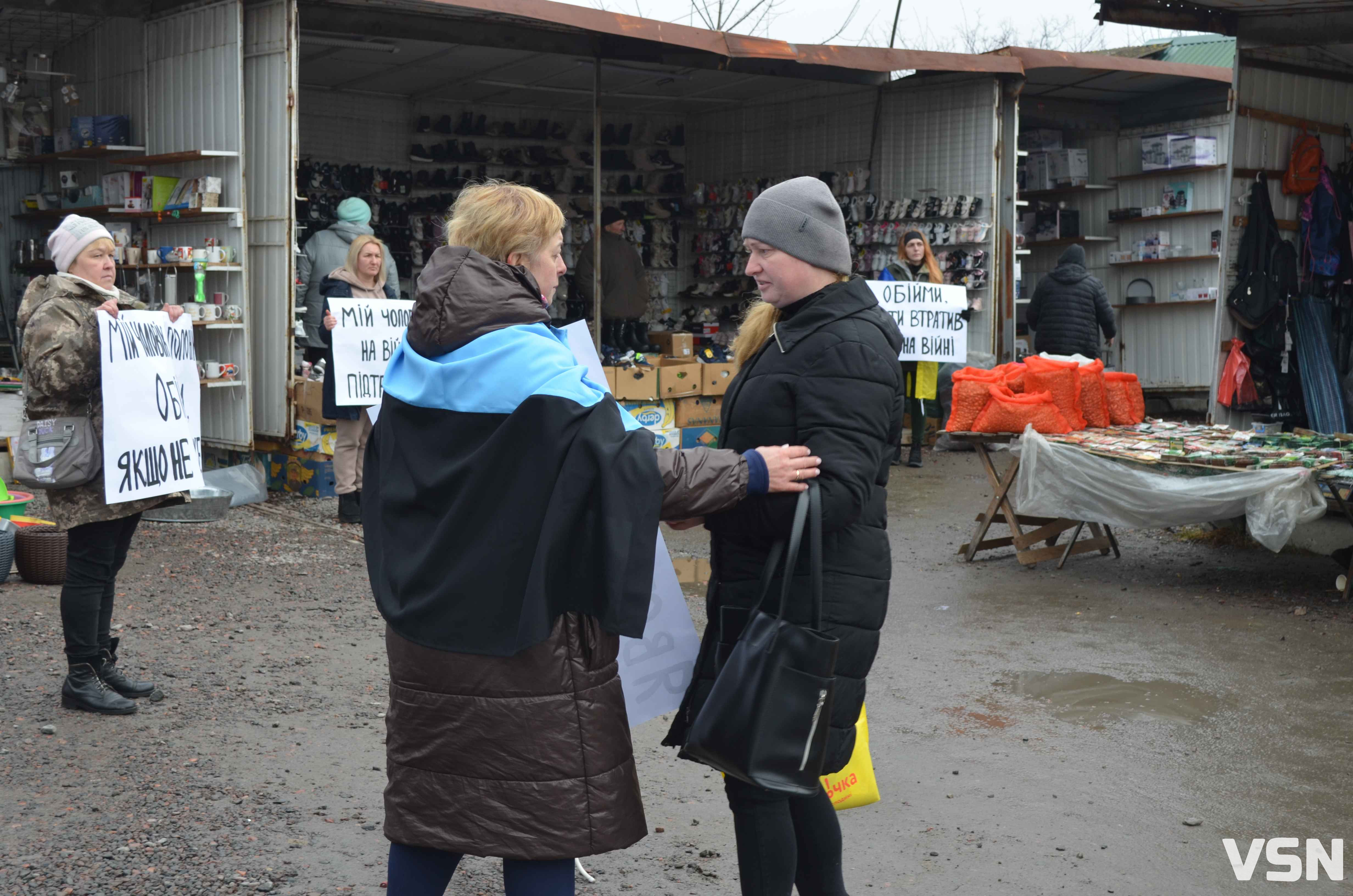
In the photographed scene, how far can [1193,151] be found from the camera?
1539cm

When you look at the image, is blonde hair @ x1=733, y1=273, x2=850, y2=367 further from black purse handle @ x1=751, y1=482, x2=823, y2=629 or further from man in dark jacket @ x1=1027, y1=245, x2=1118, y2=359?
man in dark jacket @ x1=1027, y1=245, x2=1118, y2=359

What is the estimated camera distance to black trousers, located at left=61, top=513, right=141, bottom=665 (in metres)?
4.82

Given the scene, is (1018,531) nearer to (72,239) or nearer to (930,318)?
(930,318)

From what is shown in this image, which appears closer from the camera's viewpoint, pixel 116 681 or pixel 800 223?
pixel 800 223

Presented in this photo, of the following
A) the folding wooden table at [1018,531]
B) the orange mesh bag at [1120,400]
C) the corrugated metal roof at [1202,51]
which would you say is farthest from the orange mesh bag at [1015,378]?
the corrugated metal roof at [1202,51]

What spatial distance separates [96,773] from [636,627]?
2769mm

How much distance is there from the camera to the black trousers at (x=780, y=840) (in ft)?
9.43

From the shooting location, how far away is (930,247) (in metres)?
13.4

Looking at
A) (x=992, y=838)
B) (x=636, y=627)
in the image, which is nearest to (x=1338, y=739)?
(x=992, y=838)

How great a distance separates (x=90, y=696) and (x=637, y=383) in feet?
22.7

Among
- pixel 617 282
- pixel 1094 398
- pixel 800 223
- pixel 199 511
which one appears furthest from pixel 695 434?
pixel 800 223

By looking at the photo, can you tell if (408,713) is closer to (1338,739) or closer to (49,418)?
(49,418)

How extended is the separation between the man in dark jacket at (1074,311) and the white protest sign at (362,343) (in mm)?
6424

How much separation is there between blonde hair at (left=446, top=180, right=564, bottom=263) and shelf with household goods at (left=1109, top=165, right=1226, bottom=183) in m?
14.5
